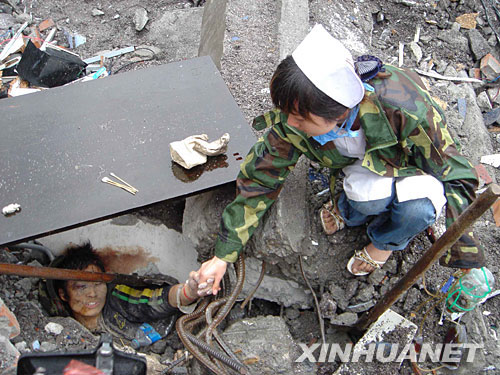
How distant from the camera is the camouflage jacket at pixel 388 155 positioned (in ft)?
5.92

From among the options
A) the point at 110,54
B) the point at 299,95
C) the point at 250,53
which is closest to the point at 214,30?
the point at 250,53

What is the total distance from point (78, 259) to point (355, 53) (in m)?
2.49

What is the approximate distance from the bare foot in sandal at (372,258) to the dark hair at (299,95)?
3.08 feet

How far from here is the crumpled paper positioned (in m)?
2.30

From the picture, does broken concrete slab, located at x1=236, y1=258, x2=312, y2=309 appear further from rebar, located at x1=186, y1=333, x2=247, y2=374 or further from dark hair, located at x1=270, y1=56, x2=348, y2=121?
dark hair, located at x1=270, y1=56, x2=348, y2=121

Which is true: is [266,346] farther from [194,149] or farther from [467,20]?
[467,20]

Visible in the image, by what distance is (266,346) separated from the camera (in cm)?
230

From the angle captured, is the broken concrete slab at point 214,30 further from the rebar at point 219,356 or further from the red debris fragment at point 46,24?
the rebar at point 219,356

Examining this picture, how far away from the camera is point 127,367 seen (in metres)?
1.49

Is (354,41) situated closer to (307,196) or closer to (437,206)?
(307,196)

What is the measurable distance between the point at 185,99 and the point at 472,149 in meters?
2.05

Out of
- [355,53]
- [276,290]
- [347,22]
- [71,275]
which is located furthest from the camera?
[347,22]

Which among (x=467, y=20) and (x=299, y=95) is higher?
(x=299, y=95)

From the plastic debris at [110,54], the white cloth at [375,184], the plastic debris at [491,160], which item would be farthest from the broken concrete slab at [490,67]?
the plastic debris at [110,54]
